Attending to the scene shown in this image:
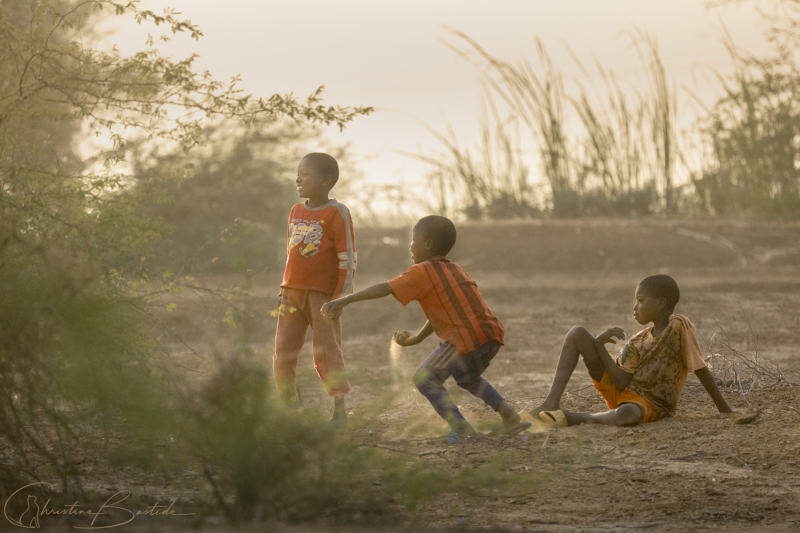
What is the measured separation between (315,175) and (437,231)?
34.7 inches

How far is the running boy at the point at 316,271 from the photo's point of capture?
20.4ft

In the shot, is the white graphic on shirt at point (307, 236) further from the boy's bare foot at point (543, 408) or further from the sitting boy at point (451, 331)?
the boy's bare foot at point (543, 408)

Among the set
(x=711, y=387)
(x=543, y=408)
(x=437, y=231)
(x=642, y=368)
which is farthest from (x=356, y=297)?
(x=711, y=387)

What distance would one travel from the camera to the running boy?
20.4 feet

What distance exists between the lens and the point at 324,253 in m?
6.25

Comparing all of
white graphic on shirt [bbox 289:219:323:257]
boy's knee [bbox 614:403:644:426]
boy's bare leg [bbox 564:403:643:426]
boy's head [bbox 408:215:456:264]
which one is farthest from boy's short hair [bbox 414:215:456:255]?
boy's knee [bbox 614:403:644:426]

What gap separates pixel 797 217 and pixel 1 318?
12.8m

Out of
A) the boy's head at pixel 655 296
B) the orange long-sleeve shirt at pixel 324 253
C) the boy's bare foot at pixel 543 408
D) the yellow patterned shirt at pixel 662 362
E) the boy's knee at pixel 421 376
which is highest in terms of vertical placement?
the orange long-sleeve shirt at pixel 324 253

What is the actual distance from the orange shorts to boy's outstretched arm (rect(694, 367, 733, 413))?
293 mm

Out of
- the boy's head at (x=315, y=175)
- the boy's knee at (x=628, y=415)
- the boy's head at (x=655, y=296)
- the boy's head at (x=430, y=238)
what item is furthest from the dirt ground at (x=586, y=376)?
the boy's head at (x=315, y=175)

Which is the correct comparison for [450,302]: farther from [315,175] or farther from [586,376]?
[586,376]

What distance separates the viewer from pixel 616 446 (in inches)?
220

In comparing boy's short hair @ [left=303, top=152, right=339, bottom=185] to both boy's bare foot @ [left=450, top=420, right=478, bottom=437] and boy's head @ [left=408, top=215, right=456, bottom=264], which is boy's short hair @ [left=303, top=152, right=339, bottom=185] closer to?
boy's head @ [left=408, top=215, right=456, bottom=264]

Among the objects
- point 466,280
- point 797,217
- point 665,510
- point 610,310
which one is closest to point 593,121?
point 797,217
